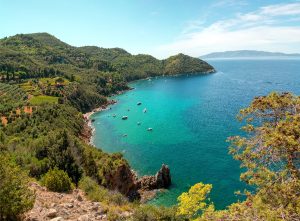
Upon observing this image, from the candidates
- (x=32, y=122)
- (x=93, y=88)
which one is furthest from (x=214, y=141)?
(x=93, y=88)

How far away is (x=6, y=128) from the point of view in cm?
6994

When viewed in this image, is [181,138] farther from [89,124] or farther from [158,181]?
[89,124]

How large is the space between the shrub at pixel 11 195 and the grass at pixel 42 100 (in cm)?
8642

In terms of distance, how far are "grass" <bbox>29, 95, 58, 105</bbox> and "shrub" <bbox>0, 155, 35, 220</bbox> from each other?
8642 cm

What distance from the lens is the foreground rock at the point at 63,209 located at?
1959 centimetres

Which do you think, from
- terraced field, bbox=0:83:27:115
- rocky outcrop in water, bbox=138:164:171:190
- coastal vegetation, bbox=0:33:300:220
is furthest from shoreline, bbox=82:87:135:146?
rocky outcrop in water, bbox=138:164:171:190

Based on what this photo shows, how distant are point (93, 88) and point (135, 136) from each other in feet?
277

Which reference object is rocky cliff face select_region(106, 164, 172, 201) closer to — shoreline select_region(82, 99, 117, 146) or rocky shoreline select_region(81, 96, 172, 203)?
rocky shoreline select_region(81, 96, 172, 203)

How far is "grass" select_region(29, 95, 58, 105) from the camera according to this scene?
10165cm

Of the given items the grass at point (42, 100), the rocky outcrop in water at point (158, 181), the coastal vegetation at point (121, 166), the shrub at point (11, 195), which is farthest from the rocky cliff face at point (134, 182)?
the grass at point (42, 100)

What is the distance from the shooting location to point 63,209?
2127 cm

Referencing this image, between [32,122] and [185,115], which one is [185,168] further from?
[185,115]

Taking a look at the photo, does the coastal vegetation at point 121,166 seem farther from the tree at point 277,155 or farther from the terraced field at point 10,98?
the terraced field at point 10,98

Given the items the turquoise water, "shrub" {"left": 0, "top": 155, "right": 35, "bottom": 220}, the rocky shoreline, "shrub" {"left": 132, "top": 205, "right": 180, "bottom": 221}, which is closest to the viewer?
"shrub" {"left": 0, "top": 155, "right": 35, "bottom": 220}
